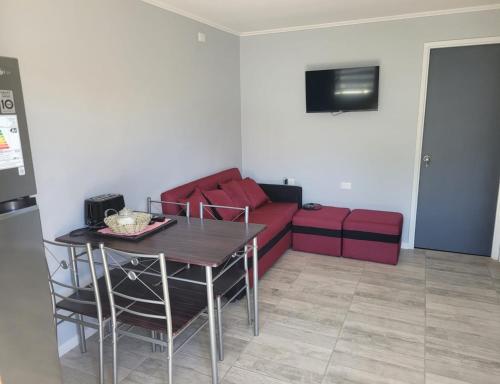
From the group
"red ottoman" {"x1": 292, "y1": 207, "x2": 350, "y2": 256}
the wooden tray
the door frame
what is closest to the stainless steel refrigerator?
the wooden tray

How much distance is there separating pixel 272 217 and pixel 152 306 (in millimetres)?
2010

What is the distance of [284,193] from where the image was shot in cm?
466

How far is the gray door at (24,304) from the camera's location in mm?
1520

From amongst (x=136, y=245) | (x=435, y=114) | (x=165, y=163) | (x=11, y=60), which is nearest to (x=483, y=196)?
(x=435, y=114)

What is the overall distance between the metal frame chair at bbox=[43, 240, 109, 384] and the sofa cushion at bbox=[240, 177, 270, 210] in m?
2.10

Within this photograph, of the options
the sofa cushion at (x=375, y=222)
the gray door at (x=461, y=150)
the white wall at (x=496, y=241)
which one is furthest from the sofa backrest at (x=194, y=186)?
the white wall at (x=496, y=241)

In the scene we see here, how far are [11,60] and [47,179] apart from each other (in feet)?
3.47

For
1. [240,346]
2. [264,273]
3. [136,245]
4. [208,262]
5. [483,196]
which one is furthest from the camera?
[483,196]

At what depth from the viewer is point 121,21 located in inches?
113

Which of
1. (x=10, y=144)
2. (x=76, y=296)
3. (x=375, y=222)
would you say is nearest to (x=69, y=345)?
(x=76, y=296)

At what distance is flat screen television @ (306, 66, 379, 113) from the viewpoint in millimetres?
4086

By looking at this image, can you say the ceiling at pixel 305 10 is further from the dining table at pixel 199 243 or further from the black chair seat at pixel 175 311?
the black chair seat at pixel 175 311

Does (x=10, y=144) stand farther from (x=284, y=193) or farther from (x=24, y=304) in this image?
(x=284, y=193)

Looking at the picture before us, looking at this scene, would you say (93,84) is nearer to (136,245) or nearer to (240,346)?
(136,245)
